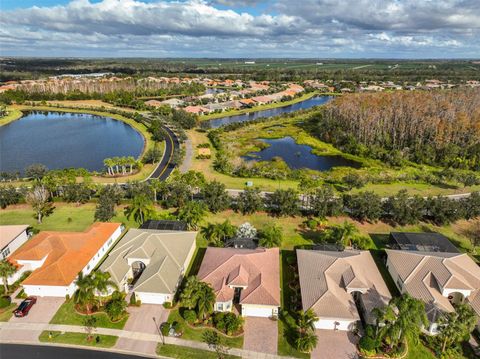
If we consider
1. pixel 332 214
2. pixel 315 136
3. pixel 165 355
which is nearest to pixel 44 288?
pixel 165 355

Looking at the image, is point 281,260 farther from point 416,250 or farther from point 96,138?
point 96,138

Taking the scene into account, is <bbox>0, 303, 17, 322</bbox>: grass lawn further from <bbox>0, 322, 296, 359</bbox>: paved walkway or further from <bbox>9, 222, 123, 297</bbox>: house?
<bbox>9, 222, 123, 297</bbox>: house

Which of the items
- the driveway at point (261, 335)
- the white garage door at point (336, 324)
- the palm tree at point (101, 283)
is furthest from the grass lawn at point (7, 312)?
the white garage door at point (336, 324)

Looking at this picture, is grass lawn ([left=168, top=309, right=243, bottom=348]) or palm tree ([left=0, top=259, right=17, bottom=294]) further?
palm tree ([left=0, top=259, right=17, bottom=294])

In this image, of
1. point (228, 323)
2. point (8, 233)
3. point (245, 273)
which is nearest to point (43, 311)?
point (8, 233)

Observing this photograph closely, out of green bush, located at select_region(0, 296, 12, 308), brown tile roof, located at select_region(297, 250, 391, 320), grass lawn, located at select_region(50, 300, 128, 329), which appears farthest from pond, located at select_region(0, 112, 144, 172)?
brown tile roof, located at select_region(297, 250, 391, 320)
